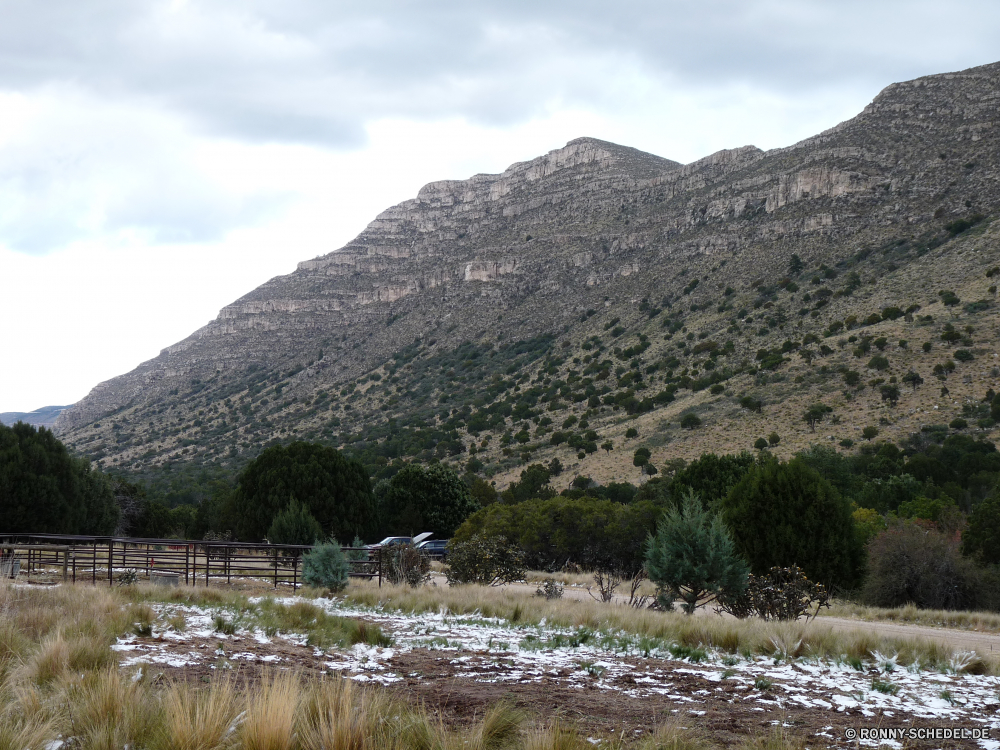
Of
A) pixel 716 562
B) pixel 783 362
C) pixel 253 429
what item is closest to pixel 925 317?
pixel 783 362

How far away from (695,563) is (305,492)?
30625 mm

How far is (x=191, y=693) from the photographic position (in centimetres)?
552

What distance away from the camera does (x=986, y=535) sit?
23812mm

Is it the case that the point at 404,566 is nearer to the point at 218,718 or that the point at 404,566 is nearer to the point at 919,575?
the point at 919,575

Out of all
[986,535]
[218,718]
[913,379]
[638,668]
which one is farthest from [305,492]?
[218,718]

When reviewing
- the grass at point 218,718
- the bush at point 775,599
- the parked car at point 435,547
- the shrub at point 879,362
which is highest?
the shrub at point 879,362

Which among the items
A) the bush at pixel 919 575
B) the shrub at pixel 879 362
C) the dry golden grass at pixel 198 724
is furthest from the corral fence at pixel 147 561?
the shrub at pixel 879 362

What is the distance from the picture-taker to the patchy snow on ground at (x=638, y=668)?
6.75 metres

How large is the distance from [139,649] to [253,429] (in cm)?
8356

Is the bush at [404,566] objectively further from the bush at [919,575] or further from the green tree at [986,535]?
the green tree at [986,535]

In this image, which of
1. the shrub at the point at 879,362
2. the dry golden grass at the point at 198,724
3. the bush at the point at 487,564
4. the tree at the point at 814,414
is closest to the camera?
the dry golden grass at the point at 198,724

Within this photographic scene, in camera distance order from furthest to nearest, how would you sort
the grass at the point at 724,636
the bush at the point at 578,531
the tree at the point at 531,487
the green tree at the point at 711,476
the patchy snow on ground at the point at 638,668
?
the tree at the point at 531,487, the bush at the point at 578,531, the green tree at the point at 711,476, the grass at the point at 724,636, the patchy snow on ground at the point at 638,668

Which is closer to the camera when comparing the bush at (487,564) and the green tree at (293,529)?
the bush at (487,564)

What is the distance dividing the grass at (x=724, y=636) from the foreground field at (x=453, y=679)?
4 cm
